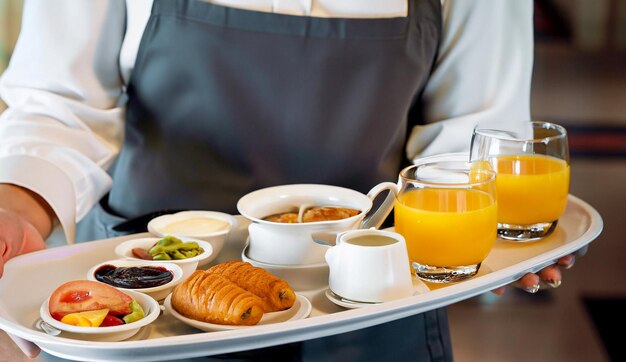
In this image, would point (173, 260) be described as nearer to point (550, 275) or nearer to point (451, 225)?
point (451, 225)

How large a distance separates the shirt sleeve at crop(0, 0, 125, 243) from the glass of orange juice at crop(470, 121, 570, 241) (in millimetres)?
745

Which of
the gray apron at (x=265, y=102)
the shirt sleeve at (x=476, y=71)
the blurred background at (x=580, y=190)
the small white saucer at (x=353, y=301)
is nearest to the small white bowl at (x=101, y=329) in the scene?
the small white saucer at (x=353, y=301)

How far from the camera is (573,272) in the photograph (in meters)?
3.55

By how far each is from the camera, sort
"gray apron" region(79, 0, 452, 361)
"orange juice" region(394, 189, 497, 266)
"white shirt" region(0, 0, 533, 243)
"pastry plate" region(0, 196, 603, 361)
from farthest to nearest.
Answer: "gray apron" region(79, 0, 452, 361) → "white shirt" region(0, 0, 533, 243) → "orange juice" region(394, 189, 497, 266) → "pastry plate" region(0, 196, 603, 361)

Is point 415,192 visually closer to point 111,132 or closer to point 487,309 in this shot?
point 111,132

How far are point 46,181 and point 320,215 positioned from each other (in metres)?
0.52

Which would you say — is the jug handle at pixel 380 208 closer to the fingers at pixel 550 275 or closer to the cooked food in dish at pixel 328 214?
the cooked food in dish at pixel 328 214

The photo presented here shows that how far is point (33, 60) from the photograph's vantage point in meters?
1.72

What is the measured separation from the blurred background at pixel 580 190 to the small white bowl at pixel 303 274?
2.15 meters

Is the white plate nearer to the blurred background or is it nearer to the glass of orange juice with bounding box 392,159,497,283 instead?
the glass of orange juice with bounding box 392,159,497,283

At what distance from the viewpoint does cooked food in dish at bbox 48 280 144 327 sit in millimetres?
1143

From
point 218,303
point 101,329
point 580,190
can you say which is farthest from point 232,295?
point 580,190

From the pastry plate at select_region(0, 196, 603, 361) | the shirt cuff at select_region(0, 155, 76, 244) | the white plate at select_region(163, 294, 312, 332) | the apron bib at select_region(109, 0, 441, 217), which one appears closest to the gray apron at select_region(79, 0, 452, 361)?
the apron bib at select_region(109, 0, 441, 217)

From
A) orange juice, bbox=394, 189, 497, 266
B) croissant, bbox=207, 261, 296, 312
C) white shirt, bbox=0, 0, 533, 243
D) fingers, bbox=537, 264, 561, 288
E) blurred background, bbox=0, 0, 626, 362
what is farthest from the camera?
blurred background, bbox=0, 0, 626, 362
